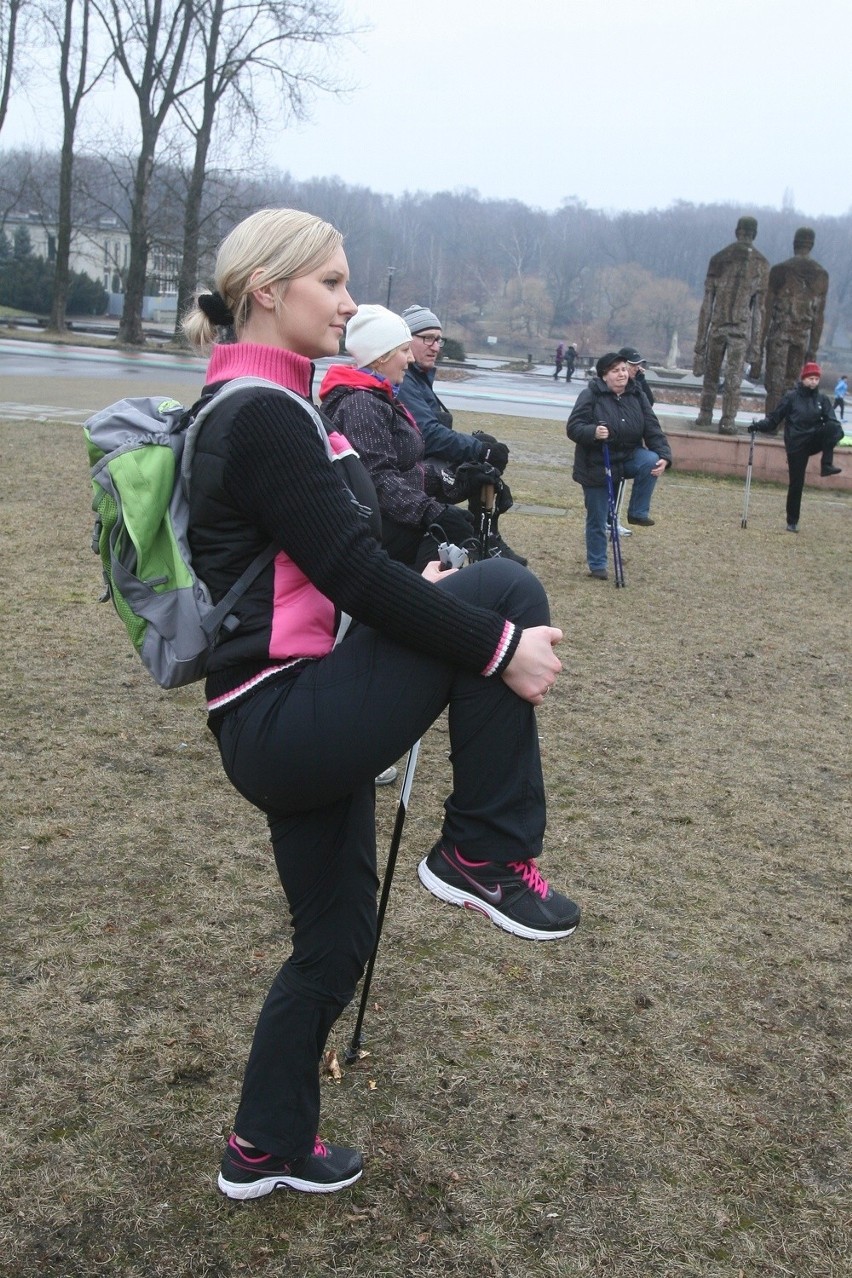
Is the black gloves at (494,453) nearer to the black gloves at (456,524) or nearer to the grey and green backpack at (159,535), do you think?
the black gloves at (456,524)

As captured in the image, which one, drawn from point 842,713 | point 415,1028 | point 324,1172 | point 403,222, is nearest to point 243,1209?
point 324,1172

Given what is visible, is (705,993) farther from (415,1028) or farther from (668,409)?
(668,409)

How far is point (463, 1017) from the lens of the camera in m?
3.24

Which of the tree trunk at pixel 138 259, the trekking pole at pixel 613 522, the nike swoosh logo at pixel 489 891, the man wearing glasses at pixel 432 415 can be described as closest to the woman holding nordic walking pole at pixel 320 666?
the nike swoosh logo at pixel 489 891

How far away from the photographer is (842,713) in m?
6.43

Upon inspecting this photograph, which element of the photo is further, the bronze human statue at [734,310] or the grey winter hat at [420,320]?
the bronze human statue at [734,310]

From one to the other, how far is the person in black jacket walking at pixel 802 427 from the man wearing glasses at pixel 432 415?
25.5 feet

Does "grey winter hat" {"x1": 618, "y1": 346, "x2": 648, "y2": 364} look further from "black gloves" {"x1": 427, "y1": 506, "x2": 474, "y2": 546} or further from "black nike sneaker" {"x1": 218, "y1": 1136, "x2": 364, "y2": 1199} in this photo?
"black nike sneaker" {"x1": 218, "y1": 1136, "x2": 364, "y2": 1199}

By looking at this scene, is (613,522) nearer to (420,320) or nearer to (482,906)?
(420,320)

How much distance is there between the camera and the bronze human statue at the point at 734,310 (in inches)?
759

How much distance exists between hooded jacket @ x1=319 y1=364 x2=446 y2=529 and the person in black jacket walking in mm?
9050

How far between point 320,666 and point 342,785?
8.3 inches

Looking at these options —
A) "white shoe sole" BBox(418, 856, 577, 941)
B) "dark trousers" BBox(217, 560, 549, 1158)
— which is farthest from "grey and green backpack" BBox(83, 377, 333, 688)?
"white shoe sole" BBox(418, 856, 577, 941)

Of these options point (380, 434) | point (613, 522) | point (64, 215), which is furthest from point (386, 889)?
point (64, 215)
